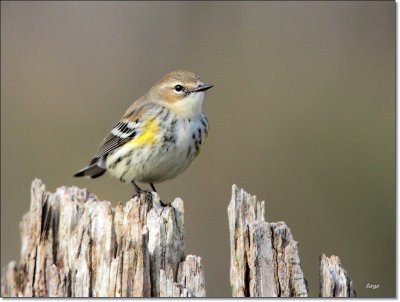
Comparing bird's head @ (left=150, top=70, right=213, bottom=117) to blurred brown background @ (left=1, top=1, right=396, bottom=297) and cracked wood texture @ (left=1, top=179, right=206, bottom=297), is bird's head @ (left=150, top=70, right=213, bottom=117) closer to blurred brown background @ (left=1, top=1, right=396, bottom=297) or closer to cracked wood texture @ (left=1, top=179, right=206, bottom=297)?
blurred brown background @ (left=1, top=1, right=396, bottom=297)

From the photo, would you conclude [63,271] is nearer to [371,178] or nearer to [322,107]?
[371,178]

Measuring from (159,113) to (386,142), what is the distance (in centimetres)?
211

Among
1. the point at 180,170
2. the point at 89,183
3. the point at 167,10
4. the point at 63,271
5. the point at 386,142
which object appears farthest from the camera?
the point at 167,10

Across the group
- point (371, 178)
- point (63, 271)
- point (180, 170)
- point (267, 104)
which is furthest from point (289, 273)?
point (267, 104)

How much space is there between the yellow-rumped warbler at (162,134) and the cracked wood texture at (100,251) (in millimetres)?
1007

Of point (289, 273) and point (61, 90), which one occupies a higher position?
point (61, 90)

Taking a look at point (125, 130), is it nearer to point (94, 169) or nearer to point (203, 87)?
point (94, 169)

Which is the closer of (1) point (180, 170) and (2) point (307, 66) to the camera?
(1) point (180, 170)

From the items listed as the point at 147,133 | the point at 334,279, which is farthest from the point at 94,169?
the point at 334,279

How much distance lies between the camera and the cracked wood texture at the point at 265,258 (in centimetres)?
441

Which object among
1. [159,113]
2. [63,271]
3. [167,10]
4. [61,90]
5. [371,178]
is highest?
[167,10]

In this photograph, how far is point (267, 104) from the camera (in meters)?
8.57

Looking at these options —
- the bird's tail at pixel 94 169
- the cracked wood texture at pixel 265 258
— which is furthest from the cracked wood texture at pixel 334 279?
the bird's tail at pixel 94 169

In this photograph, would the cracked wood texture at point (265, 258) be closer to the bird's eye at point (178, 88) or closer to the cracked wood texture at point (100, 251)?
the cracked wood texture at point (100, 251)
